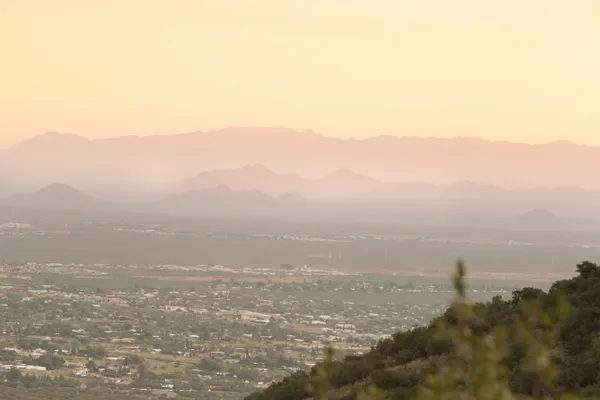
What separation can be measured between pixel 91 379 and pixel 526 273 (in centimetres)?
12286

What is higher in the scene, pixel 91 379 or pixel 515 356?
pixel 515 356

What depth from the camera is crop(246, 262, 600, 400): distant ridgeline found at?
816 cm

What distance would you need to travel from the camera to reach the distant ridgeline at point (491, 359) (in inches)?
321

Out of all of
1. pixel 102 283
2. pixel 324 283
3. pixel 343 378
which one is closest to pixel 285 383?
pixel 343 378

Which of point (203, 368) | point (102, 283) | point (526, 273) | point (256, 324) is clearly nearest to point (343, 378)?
point (203, 368)

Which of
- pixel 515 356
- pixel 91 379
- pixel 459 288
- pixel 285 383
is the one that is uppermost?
pixel 459 288

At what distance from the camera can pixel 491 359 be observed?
316 inches

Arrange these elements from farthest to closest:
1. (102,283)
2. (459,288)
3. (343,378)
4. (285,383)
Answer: (102,283)
(285,383)
(343,378)
(459,288)

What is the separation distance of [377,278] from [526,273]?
28184 millimetres

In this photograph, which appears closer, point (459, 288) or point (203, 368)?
point (459, 288)

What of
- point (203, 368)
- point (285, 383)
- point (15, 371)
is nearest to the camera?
point (285, 383)

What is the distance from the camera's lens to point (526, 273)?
7643 inches

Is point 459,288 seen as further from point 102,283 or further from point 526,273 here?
point 526,273

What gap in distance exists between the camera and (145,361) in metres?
99.4
